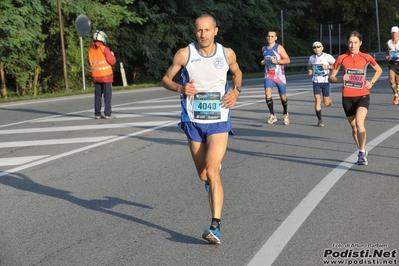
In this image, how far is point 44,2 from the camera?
31688 mm

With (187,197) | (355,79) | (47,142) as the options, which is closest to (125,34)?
(47,142)

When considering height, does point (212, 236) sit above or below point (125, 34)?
below

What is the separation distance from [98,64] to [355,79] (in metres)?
7.95

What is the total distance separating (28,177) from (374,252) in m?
5.52

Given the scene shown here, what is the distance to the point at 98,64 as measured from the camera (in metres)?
17.9

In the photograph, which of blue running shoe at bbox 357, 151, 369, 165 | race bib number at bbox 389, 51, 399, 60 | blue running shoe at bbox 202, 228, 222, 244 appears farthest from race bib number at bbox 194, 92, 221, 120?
race bib number at bbox 389, 51, 399, 60

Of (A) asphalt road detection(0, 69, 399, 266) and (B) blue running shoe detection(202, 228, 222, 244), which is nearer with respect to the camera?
(A) asphalt road detection(0, 69, 399, 266)

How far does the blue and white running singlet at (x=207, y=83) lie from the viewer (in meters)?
7.06

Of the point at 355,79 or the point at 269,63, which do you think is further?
the point at 269,63

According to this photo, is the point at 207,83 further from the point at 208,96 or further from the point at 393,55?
the point at 393,55

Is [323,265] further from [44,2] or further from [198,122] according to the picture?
[44,2]

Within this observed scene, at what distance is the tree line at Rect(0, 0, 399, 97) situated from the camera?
30875mm

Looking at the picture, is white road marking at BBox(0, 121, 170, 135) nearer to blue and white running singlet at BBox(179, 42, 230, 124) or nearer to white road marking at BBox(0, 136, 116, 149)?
white road marking at BBox(0, 136, 116, 149)

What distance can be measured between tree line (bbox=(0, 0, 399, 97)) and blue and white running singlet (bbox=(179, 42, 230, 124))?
23.3m
